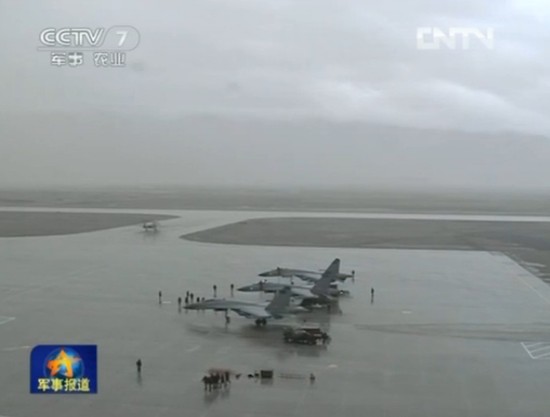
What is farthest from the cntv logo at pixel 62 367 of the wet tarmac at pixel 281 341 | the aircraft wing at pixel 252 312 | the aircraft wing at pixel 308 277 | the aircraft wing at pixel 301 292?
the aircraft wing at pixel 308 277

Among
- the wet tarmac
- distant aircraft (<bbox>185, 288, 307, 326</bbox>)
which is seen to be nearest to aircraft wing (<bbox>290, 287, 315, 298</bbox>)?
the wet tarmac

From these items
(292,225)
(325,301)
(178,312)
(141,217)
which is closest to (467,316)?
(325,301)

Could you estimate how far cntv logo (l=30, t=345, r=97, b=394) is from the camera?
677 cm

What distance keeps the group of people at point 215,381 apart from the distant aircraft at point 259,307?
320cm

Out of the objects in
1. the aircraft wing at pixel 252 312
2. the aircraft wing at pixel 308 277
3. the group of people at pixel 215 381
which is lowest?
the group of people at pixel 215 381

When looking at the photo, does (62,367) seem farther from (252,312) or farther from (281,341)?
(252,312)

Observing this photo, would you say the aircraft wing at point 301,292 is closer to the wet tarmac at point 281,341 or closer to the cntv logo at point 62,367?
the wet tarmac at point 281,341

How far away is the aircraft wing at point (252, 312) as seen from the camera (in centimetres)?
1153

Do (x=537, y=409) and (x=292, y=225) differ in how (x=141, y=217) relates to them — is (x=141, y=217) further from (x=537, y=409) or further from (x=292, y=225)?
(x=537, y=409)

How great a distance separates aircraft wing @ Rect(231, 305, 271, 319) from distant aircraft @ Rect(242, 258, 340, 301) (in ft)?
4.15

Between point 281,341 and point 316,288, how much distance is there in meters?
3.34

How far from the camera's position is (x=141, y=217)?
114 feet

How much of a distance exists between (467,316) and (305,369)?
15.2ft

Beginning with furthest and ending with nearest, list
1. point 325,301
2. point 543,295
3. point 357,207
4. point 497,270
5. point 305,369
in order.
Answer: point 357,207 < point 497,270 < point 543,295 < point 325,301 < point 305,369
